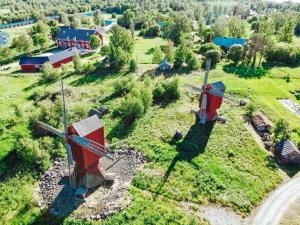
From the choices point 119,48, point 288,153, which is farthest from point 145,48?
point 288,153

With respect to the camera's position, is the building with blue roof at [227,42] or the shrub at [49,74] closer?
the shrub at [49,74]

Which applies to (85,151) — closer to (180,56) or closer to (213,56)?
(180,56)

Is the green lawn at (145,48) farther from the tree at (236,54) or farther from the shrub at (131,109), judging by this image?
the shrub at (131,109)

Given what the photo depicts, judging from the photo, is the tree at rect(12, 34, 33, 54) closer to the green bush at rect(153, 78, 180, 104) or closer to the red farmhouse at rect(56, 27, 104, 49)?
the red farmhouse at rect(56, 27, 104, 49)

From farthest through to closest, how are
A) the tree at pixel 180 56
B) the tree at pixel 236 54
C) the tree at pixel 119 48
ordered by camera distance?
the tree at pixel 236 54 < the tree at pixel 119 48 < the tree at pixel 180 56

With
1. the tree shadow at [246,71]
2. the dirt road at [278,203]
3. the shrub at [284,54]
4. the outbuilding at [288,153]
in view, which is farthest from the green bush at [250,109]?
the shrub at [284,54]

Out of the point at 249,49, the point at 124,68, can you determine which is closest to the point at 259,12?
the point at 249,49
